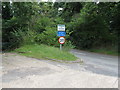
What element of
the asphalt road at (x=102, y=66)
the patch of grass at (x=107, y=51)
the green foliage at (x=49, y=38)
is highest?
the green foliage at (x=49, y=38)

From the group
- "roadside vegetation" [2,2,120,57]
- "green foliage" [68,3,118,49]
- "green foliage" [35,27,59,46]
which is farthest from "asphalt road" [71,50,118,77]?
"green foliage" [68,3,118,49]

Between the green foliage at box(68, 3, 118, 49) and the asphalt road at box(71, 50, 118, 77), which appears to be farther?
the green foliage at box(68, 3, 118, 49)

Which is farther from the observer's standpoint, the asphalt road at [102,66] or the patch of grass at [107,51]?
the patch of grass at [107,51]

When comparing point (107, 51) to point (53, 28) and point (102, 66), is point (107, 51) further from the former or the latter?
point (102, 66)

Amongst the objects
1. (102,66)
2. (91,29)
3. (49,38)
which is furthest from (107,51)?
(102,66)

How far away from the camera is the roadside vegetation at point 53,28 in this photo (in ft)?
39.4

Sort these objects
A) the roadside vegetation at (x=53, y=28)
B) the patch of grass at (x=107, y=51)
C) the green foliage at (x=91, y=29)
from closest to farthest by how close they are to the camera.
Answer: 1. the roadside vegetation at (x=53, y=28)
2. the patch of grass at (x=107, y=51)
3. the green foliage at (x=91, y=29)

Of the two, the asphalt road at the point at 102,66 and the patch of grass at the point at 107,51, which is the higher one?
the asphalt road at the point at 102,66

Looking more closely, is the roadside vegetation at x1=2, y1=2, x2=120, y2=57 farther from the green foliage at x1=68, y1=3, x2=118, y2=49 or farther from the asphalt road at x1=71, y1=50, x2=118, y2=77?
the asphalt road at x1=71, y1=50, x2=118, y2=77

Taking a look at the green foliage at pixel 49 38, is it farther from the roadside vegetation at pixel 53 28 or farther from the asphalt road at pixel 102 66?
the asphalt road at pixel 102 66

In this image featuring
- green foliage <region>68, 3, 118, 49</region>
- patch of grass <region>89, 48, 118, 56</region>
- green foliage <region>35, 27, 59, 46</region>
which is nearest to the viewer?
green foliage <region>35, 27, 59, 46</region>

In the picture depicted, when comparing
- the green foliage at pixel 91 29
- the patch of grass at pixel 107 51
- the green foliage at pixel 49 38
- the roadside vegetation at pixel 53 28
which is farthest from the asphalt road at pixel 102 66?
the green foliage at pixel 91 29

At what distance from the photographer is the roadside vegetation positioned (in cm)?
1201

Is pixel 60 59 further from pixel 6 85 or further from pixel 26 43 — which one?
pixel 26 43
